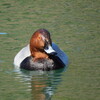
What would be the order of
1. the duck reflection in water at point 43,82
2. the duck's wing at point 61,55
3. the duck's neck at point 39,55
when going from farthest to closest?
the duck's wing at point 61,55 < the duck's neck at point 39,55 < the duck reflection in water at point 43,82

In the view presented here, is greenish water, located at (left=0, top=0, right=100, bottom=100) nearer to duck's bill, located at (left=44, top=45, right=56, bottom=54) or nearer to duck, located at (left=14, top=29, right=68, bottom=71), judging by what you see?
duck, located at (left=14, top=29, right=68, bottom=71)

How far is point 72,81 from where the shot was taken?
11.9m

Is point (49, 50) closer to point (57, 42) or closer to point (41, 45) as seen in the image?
point (41, 45)

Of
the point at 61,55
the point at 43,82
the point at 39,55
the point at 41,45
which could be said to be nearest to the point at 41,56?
the point at 39,55

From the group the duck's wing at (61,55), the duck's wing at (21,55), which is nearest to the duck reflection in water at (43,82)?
the duck's wing at (61,55)

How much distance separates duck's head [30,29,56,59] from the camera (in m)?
13.0

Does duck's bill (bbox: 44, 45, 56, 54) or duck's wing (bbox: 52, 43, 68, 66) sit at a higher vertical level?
duck's bill (bbox: 44, 45, 56, 54)

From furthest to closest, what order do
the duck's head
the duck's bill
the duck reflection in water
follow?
1. the duck's head
2. the duck's bill
3. the duck reflection in water

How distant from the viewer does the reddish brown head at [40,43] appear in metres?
13.1

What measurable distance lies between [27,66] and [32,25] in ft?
12.5

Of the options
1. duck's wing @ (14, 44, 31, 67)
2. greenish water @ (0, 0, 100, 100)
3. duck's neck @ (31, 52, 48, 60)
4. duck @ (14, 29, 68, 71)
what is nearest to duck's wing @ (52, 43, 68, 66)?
duck @ (14, 29, 68, 71)

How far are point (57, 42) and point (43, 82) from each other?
3.19m

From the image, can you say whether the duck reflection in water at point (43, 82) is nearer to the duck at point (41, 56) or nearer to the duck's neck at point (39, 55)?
the duck at point (41, 56)

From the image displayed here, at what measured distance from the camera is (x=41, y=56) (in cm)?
1347
